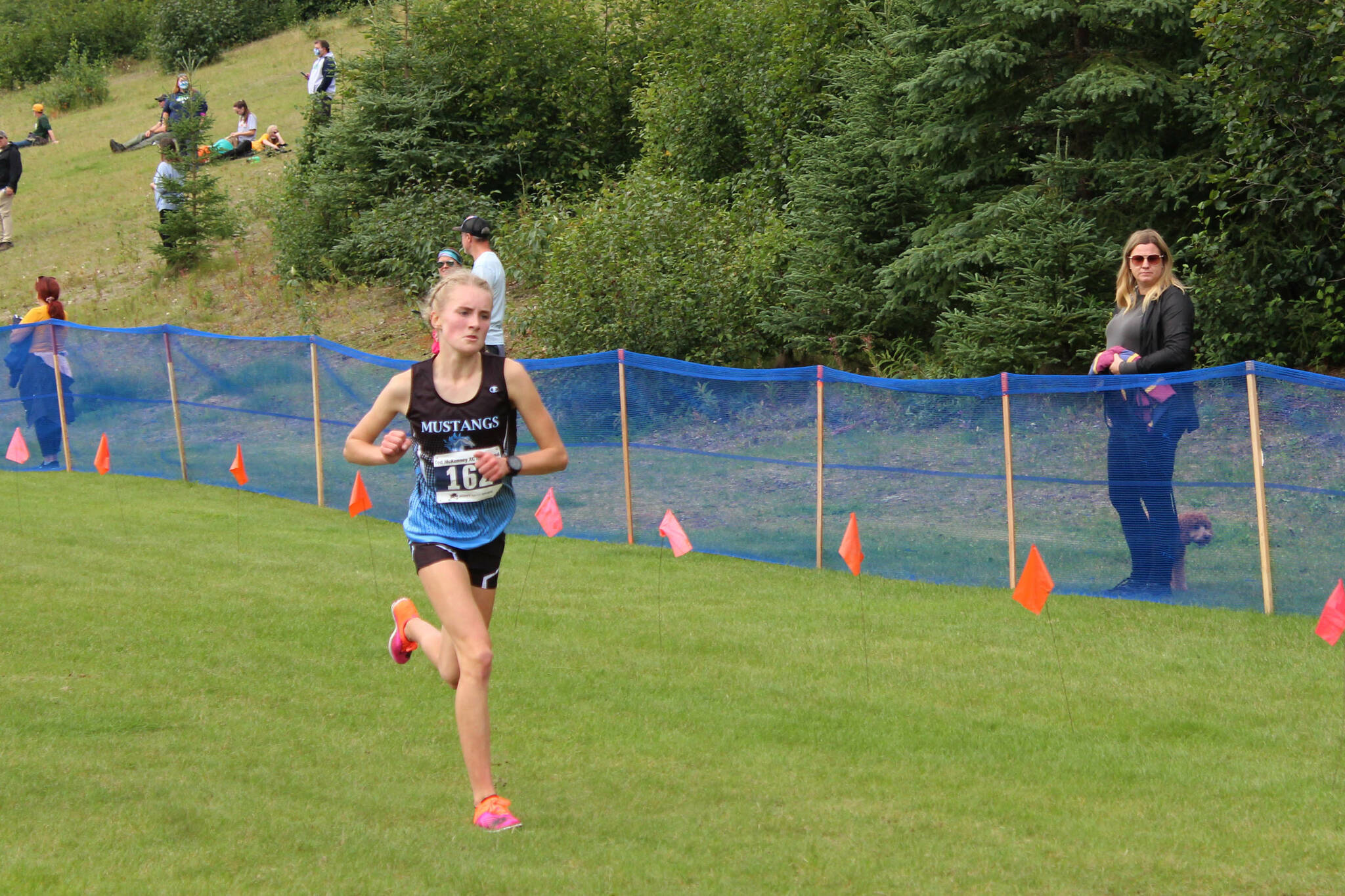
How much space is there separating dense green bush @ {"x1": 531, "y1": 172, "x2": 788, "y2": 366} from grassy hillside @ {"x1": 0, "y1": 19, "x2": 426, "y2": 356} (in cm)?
446

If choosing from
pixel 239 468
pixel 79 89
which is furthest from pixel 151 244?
pixel 79 89

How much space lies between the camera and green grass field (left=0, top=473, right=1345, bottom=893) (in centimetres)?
473

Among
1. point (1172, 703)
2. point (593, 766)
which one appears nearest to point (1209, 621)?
point (1172, 703)

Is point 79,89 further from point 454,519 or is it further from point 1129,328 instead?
point 454,519

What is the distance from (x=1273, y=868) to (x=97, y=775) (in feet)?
14.7

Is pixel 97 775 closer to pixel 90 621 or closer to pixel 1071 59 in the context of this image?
pixel 90 621

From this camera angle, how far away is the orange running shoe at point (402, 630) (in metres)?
5.85

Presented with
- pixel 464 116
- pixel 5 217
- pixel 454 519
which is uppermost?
pixel 464 116

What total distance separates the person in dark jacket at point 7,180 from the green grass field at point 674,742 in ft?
68.7

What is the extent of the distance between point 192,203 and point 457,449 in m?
23.0

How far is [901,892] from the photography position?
14.8 feet

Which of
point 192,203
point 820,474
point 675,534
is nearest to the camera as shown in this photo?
point 675,534

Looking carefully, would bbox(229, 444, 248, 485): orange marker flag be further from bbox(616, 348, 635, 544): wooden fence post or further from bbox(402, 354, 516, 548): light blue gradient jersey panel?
bbox(402, 354, 516, 548): light blue gradient jersey panel

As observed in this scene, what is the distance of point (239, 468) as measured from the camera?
1423cm
